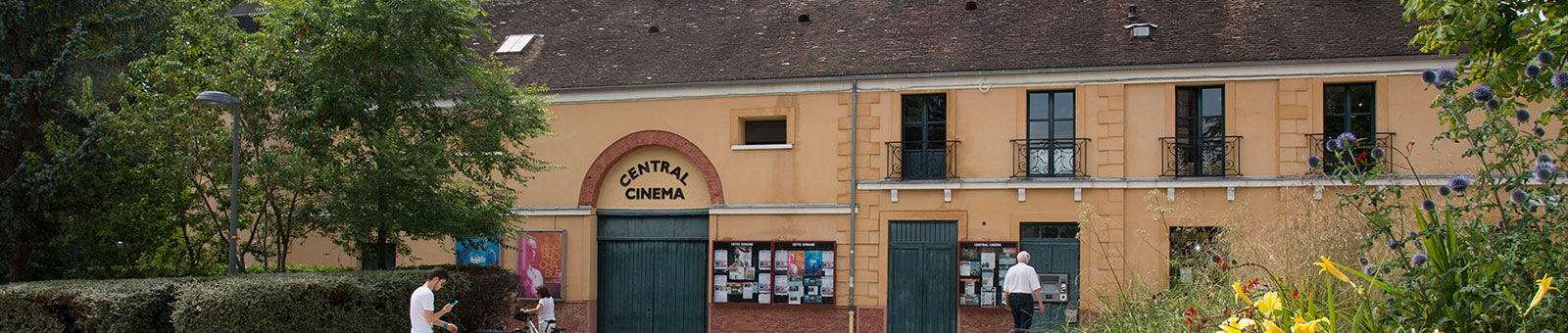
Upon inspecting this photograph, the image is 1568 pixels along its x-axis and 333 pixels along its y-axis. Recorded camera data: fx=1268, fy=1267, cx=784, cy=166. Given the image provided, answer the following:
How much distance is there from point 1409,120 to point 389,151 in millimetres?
14934

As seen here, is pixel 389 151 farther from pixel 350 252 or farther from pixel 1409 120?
pixel 1409 120

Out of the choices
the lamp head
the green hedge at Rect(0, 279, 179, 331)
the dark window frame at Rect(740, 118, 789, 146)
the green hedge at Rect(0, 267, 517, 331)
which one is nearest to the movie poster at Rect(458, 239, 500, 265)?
the dark window frame at Rect(740, 118, 789, 146)

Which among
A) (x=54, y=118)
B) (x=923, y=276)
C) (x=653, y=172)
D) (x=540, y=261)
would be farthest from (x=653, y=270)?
(x=54, y=118)

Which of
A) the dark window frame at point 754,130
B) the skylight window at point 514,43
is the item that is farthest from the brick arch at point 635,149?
the skylight window at point 514,43

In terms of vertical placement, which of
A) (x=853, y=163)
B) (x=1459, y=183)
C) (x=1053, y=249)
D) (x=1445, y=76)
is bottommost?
(x=1053, y=249)

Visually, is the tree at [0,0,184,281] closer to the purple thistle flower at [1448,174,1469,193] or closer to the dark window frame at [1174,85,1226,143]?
the dark window frame at [1174,85,1226,143]

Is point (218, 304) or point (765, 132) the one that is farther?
point (765, 132)

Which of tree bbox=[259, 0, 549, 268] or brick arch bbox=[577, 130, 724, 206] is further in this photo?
brick arch bbox=[577, 130, 724, 206]

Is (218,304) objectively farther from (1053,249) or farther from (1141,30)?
(1141,30)

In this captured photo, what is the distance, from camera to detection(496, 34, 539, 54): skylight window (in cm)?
2459

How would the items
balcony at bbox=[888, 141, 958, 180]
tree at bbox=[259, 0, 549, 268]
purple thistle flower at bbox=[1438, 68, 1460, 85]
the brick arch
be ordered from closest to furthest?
purple thistle flower at bbox=[1438, 68, 1460, 85] < tree at bbox=[259, 0, 549, 268] < balcony at bbox=[888, 141, 958, 180] < the brick arch

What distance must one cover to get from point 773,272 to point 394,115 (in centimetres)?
689

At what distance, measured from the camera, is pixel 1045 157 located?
67.9ft

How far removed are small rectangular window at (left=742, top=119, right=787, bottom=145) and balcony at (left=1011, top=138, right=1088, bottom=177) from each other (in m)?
4.28
